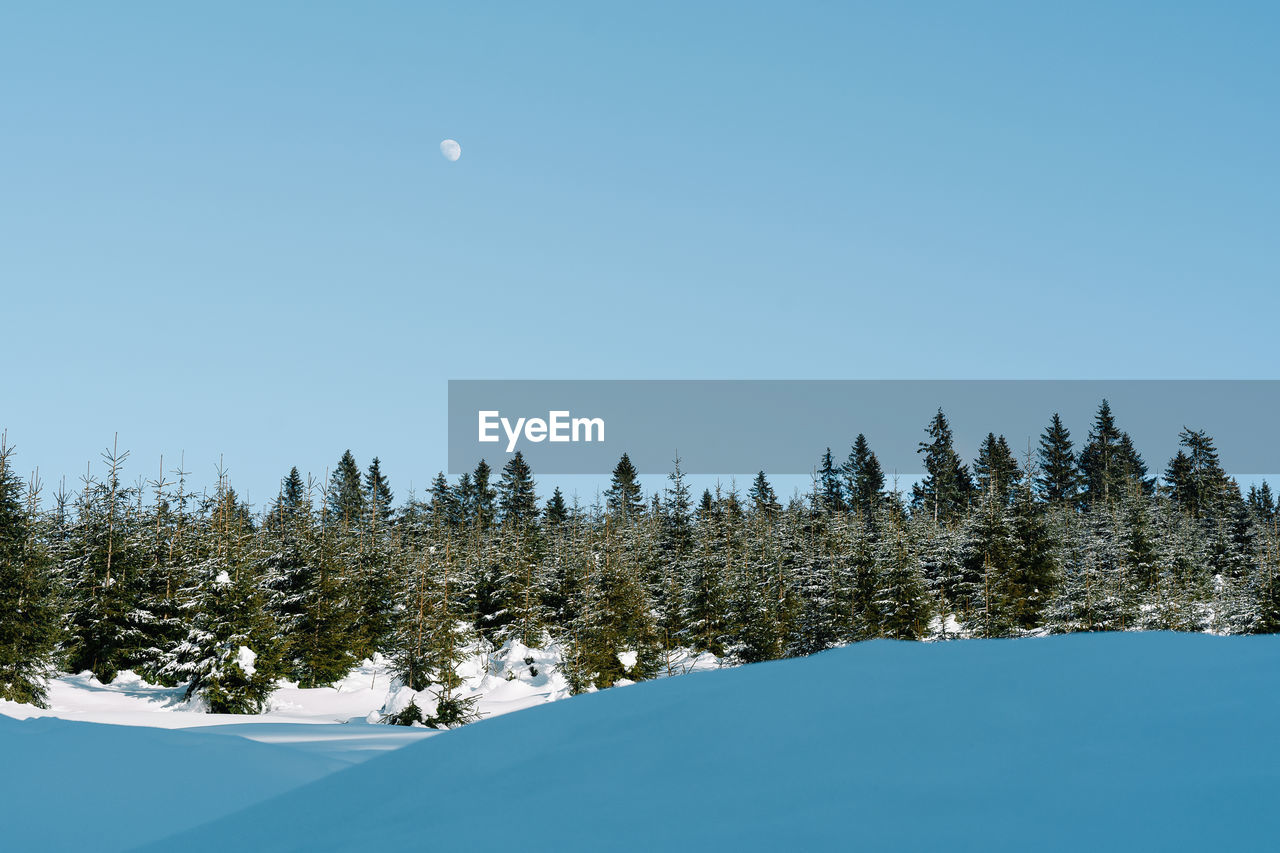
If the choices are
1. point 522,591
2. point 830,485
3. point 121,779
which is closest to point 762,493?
point 830,485

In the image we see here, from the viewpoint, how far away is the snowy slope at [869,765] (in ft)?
11.3

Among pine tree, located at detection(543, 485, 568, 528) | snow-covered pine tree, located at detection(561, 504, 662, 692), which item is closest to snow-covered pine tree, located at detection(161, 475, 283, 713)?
snow-covered pine tree, located at detection(561, 504, 662, 692)

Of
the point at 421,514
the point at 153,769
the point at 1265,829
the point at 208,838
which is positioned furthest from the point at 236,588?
the point at 421,514

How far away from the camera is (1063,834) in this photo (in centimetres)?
323

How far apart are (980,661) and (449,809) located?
3424 mm

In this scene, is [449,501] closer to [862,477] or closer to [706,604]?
[862,477]

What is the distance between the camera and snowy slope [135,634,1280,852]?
11.3 feet

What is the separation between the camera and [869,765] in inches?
166

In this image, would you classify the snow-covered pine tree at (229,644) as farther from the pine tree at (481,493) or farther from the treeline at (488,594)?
the pine tree at (481,493)

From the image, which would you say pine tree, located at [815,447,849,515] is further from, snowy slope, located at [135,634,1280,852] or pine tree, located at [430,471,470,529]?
snowy slope, located at [135,634,1280,852]

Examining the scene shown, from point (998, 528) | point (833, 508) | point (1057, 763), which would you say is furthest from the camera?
point (833, 508)

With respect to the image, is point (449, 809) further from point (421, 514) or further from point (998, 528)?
point (421, 514)

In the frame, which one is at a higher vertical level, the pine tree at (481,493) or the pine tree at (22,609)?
the pine tree at (481,493)

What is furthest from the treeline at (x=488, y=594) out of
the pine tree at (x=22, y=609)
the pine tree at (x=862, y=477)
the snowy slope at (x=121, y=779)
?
the pine tree at (x=862, y=477)
